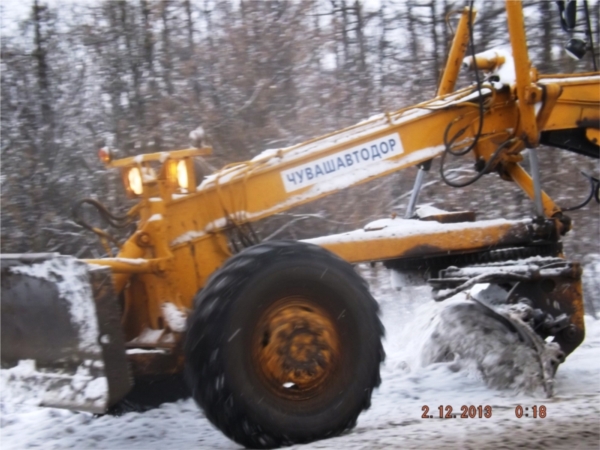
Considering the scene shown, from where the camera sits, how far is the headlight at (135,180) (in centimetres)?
505

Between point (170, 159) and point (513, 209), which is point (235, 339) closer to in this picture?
point (170, 159)

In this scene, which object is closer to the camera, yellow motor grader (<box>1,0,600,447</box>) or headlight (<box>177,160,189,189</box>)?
yellow motor grader (<box>1,0,600,447</box>)

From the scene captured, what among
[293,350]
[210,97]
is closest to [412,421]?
[293,350]

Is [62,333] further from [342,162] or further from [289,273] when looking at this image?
[342,162]

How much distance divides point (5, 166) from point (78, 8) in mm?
2684

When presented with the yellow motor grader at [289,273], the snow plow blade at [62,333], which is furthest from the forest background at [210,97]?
the snow plow blade at [62,333]

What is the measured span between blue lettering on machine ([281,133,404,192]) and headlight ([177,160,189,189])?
0.65 m

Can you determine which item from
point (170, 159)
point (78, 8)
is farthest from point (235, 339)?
point (78, 8)

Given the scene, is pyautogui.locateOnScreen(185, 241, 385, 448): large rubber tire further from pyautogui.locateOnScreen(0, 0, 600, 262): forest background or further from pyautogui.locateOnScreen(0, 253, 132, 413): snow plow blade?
pyautogui.locateOnScreen(0, 0, 600, 262): forest background

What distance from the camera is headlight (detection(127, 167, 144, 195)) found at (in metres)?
5.05

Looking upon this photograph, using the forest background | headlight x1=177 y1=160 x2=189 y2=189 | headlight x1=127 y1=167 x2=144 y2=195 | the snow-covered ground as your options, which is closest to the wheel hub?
the snow-covered ground

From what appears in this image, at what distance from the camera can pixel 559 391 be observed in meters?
5.29

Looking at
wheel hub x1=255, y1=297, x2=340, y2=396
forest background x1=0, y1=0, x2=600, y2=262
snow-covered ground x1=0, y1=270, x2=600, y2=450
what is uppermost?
forest background x1=0, y1=0, x2=600, y2=262

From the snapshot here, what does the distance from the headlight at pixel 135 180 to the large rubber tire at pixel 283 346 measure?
1078 mm
